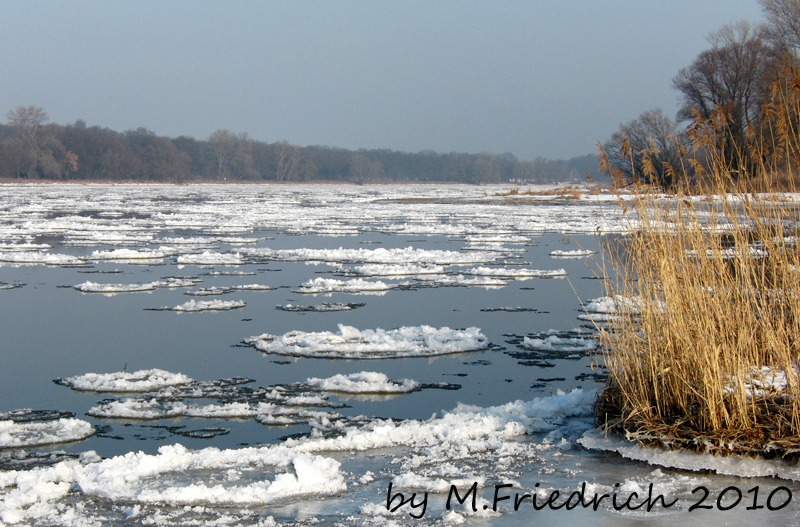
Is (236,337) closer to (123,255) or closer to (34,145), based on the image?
(123,255)

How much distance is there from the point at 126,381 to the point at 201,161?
13389 cm

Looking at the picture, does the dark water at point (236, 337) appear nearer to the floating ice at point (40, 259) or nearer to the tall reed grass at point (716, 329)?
the floating ice at point (40, 259)

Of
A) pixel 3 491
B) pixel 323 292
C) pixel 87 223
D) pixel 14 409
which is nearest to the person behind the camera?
pixel 3 491

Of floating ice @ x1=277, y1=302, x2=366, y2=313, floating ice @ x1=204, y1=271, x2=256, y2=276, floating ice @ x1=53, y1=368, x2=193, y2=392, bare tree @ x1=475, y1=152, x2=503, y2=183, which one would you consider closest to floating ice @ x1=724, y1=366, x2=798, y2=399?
floating ice @ x1=53, y1=368, x2=193, y2=392

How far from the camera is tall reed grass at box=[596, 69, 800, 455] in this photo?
15.9 ft

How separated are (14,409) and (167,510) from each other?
2.82 m

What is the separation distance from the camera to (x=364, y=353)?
839cm

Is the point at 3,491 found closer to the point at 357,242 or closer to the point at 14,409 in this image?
the point at 14,409

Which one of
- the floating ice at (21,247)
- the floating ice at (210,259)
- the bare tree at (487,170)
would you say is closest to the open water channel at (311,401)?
the floating ice at (210,259)

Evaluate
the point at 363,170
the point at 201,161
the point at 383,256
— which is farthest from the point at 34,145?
the point at 383,256

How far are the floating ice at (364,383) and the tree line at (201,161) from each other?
5765 cm

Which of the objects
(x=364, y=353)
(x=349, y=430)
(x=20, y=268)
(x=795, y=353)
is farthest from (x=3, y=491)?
(x=20, y=268)

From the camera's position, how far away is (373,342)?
342 inches

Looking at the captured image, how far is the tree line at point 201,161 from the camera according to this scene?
9700 cm
